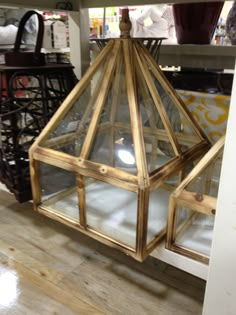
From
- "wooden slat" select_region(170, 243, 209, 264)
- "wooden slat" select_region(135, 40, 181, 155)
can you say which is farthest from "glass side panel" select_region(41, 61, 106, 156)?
"wooden slat" select_region(170, 243, 209, 264)

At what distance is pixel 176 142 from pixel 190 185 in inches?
5.9

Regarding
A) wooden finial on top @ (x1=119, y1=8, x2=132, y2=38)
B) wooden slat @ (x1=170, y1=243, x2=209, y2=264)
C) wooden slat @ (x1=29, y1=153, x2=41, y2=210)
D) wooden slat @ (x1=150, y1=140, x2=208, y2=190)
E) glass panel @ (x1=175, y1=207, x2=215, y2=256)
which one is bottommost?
wooden slat @ (x1=170, y1=243, x2=209, y2=264)

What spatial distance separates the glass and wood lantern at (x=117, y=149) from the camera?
73 centimetres

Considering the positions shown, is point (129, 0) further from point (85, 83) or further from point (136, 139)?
point (136, 139)

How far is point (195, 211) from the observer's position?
2.31 ft

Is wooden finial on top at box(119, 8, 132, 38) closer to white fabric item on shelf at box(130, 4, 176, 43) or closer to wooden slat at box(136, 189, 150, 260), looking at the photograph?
wooden slat at box(136, 189, 150, 260)

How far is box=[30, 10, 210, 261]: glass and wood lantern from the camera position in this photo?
2.40 ft

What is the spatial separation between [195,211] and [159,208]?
134 mm

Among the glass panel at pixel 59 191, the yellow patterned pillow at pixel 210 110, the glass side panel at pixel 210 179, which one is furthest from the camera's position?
the yellow patterned pillow at pixel 210 110

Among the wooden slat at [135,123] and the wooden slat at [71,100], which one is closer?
the wooden slat at [135,123]

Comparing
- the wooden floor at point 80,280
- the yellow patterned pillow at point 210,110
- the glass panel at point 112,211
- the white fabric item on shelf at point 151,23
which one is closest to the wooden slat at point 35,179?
the glass panel at point 112,211

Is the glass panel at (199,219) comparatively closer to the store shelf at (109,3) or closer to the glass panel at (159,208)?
the glass panel at (159,208)

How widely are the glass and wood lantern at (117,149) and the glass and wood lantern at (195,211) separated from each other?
0.16 ft

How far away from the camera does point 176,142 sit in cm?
83
